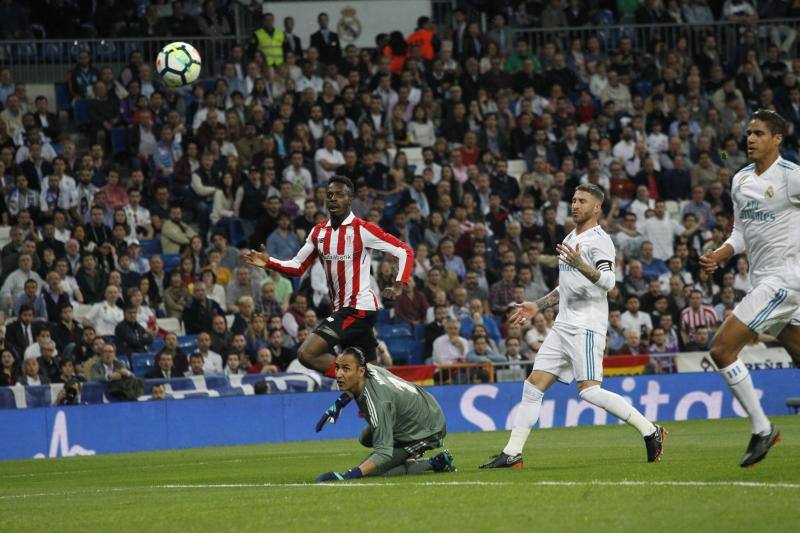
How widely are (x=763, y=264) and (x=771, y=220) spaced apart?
13.0 inches

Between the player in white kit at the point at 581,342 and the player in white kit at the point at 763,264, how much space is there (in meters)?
1.56

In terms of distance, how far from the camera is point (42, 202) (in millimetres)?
22125

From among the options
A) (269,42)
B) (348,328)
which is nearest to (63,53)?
(269,42)

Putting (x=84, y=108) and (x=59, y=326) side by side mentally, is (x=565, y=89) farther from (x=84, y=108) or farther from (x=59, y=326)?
(x=59, y=326)

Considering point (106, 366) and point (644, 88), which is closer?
point (106, 366)

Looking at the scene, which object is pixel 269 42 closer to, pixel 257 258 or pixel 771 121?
pixel 257 258

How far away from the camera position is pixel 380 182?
24.2 m

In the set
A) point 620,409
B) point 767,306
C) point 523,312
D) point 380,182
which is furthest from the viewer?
point 380,182

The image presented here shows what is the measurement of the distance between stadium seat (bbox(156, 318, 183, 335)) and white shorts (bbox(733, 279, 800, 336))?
1316 centimetres

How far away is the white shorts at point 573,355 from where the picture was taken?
11281mm

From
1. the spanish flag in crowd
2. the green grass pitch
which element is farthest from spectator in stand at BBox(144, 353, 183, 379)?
the spanish flag in crowd

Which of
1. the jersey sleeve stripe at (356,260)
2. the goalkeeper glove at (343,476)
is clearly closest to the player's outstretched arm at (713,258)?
the goalkeeper glove at (343,476)

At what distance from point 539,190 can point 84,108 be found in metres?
8.70

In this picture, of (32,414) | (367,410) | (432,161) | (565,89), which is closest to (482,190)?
(432,161)
